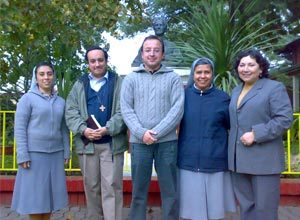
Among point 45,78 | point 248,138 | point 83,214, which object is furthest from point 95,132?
point 83,214

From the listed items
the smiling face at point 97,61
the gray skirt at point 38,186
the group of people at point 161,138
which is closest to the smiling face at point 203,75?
the group of people at point 161,138

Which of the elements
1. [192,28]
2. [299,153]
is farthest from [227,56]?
[299,153]

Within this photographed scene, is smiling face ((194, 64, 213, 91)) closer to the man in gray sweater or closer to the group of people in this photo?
the group of people

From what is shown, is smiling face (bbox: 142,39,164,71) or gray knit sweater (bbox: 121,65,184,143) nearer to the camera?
gray knit sweater (bbox: 121,65,184,143)

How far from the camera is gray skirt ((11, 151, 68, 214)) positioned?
444 cm

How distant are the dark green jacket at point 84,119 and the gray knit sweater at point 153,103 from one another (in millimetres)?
197

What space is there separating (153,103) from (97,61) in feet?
2.34

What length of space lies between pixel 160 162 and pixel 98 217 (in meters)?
0.89

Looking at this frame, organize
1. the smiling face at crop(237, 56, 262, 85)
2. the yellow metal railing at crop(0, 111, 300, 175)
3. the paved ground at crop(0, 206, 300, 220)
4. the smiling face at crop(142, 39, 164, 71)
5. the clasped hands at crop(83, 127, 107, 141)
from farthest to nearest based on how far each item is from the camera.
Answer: the yellow metal railing at crop(0, 111, 300, 175)
the paved ground at crop(0, 206, 300, 220)
the clasped hands at crop(83, 127, 107, 141)
the smiling face at crop(142, 39, 164, 71)
the smiling face at crop(237, 56, 262, 85)

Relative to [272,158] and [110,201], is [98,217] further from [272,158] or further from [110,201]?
[272,158]

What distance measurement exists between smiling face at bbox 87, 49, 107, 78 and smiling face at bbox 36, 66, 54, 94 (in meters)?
0.39

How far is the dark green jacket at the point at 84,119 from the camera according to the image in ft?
14.5

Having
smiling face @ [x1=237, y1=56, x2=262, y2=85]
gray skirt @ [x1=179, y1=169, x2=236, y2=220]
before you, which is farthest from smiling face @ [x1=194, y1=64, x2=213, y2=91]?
gray skirt @ [x1=179, y1=169, x2=236, y2=220]

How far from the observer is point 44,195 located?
14.6 feet
